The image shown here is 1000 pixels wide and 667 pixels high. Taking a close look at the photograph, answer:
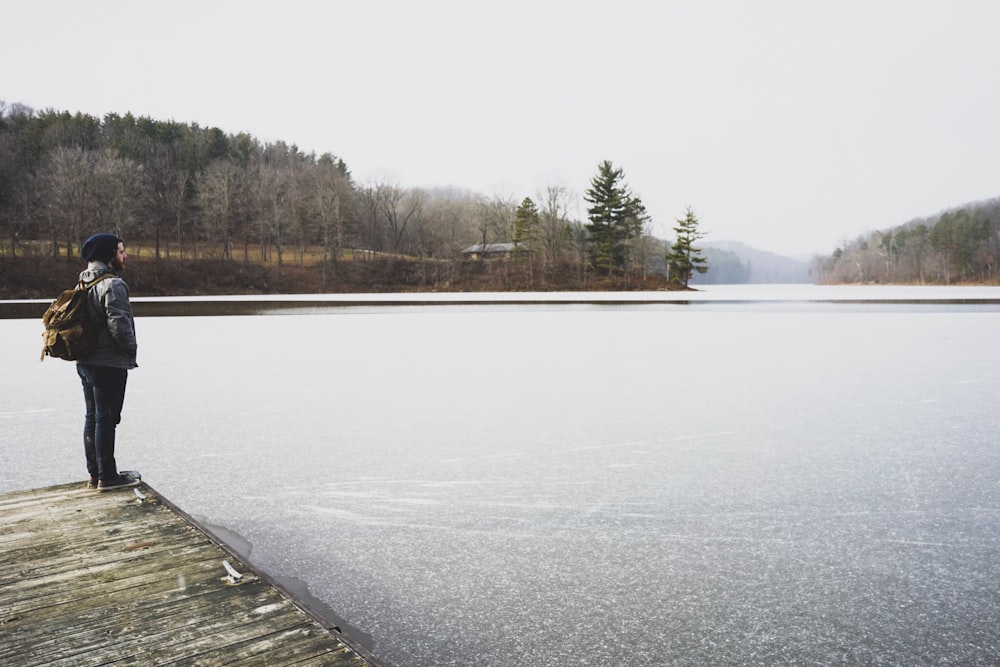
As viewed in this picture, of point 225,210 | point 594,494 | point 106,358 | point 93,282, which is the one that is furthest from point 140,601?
point 225,210

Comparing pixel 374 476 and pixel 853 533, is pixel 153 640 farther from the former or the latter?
pixel 853 533

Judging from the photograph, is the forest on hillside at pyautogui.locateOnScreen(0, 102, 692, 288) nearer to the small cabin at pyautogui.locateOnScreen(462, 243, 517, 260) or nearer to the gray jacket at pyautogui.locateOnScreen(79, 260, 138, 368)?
the small cabin at pyautogui.locateOnScreen(462, 243, 517, 260)

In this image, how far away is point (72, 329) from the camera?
392 centimetres

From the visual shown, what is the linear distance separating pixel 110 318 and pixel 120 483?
3.73 feet

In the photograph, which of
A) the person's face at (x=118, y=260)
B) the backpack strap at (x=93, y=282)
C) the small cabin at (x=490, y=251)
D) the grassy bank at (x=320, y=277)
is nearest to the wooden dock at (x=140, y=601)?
the backpack strap at (x=93, y=282)

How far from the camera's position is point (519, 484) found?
4996 millimetres

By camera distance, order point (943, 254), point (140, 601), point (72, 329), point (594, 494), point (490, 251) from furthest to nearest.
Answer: point (943, 254) < point (490, 251) < point (594, 494) < point (72, 329) < point (140, 601)

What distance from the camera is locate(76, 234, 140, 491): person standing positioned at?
400cm

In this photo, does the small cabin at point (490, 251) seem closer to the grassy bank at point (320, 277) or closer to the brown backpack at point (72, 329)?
the grassy bank at point (320, 277)

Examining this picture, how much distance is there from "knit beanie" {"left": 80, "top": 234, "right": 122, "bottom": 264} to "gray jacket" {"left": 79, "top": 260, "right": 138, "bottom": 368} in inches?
1.4

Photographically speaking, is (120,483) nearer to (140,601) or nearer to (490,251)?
(140,601)

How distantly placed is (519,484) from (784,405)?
4282 millimetres

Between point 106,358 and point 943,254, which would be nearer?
point 106,358

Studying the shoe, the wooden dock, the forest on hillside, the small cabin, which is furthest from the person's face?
the small cabin
